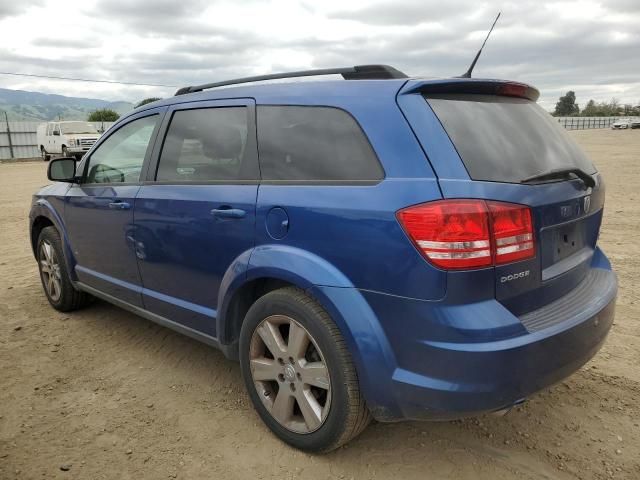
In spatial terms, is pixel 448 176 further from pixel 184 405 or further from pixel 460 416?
pixel 184 405

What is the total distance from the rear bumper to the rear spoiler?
0.93 m

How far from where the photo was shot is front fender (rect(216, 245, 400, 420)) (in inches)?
87.4

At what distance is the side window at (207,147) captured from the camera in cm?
292

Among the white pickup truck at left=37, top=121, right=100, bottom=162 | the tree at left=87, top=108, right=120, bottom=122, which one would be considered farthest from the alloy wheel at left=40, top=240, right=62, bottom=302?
the tree at left=87, top=108, right=120, bottom=122

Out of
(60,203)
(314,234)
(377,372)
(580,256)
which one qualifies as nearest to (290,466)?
(377,372)

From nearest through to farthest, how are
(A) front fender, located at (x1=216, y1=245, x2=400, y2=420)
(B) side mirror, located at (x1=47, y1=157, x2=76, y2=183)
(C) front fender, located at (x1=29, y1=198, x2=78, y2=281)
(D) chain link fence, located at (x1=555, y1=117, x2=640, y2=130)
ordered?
(A) front fender, located at (x1=216, y1=245, x2=400, y2=420), (B) side mirror, located at (x1=47, y1=157, x2=76, y2=183), (C) front fender, located at (x1=29, y1=198, x2=78, y2=281), (D) chain link fence, located at (x1=555, y1=117, x2=640, y2=130)

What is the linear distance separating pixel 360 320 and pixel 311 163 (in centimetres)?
80

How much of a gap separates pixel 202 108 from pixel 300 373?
170 centimetres

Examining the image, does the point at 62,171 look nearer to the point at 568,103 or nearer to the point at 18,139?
the point at 18,139

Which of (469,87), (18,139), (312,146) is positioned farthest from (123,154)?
(18,139)

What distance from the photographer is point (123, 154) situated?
3.87m

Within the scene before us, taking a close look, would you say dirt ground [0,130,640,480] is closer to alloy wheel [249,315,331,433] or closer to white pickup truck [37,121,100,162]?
alloy wheel [249,315,331,433]

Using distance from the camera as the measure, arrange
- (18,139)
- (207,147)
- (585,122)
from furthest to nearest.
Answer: (585,122), (18,139), (207,147)

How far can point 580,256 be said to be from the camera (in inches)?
104
